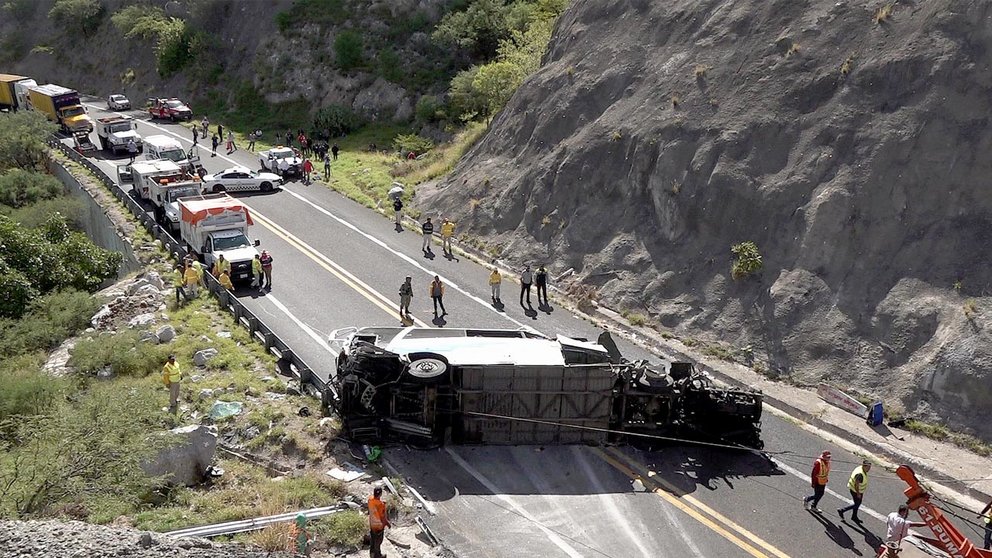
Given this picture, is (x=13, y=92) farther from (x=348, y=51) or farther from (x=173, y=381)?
Result: (x=173, y=381)

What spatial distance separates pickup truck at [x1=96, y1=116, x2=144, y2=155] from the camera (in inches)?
1881

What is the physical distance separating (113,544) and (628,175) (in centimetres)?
1995

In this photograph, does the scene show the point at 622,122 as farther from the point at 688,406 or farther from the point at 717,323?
the point at 688,406

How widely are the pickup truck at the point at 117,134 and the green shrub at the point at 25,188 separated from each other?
660 centimetres

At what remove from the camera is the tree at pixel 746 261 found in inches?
906

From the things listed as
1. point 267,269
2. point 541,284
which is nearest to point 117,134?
point 267,269

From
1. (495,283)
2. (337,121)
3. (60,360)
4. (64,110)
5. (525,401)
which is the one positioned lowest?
(60,360)

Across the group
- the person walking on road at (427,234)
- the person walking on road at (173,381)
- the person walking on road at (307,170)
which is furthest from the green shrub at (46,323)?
the person walking on road at (307,170)

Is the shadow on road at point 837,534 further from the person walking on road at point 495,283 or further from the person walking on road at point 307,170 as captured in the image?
the person walking on road at point 307,170

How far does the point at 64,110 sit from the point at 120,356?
37802 mm

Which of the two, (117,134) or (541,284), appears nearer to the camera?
(541,284)

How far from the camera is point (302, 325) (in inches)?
928

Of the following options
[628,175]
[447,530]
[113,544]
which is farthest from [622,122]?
[113,544]

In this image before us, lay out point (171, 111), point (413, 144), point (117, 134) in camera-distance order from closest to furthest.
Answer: point (413, 144)
point (117, 134)
point (171, 111)
